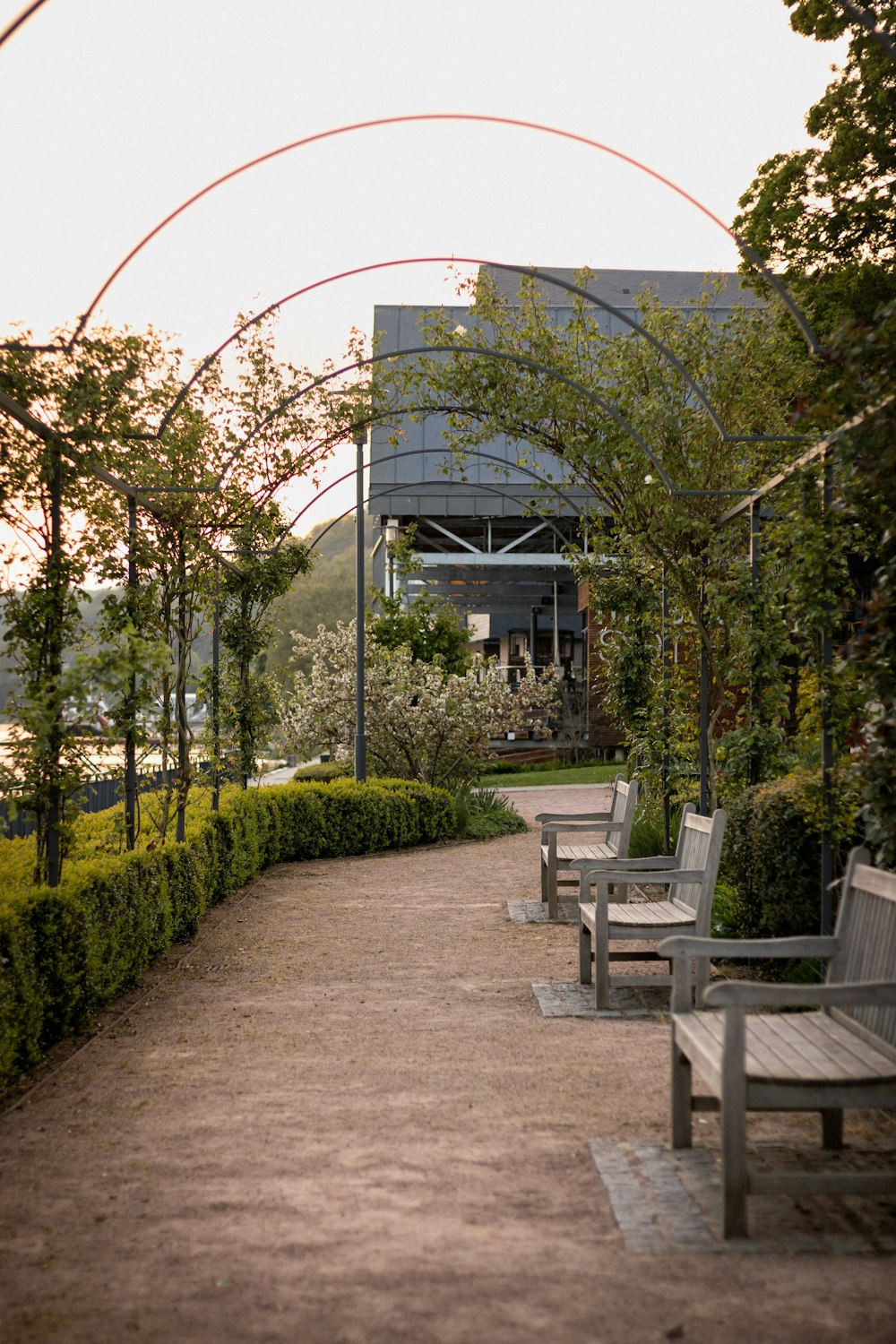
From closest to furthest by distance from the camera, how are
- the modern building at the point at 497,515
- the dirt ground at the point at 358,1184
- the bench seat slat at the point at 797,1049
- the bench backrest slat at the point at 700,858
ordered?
the dirt ground at the point at 358,1184
the bench seat slat at the point at 797,1049
the bench backrest slat at the point at 700,858
the modern building at the point at 497,515

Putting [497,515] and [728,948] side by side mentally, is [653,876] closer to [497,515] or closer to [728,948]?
[728,948]

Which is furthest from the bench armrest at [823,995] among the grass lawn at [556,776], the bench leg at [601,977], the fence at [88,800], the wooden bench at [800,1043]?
the grass lawn at [556,776]

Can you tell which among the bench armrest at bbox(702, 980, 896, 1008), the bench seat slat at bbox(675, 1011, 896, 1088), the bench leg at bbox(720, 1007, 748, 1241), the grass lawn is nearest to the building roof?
the grass lawn

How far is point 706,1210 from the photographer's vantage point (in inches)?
140

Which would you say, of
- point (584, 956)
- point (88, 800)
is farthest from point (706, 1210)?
point (88, 800)

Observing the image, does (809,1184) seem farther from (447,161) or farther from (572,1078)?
(447,161)

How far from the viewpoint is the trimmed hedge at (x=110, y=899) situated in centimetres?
516

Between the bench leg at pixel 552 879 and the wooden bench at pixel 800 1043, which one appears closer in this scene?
the wooden bench at pixel 800 1043

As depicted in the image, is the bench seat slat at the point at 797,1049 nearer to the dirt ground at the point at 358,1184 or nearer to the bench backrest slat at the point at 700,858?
the dirt ground at the point at 358,1184

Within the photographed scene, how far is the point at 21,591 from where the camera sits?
6.30 m

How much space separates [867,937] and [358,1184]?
5.78 ft

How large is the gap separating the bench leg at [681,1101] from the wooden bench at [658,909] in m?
1.95

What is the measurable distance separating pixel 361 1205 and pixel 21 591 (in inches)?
148

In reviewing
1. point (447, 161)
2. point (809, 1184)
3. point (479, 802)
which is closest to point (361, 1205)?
point (809, 1184)
